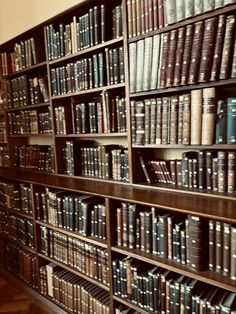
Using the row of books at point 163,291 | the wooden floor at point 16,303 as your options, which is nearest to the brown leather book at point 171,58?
the row of books at point 163,291

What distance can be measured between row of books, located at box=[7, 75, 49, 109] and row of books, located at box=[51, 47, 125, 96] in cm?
18

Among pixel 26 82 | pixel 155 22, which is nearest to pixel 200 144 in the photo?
pixel 155 22

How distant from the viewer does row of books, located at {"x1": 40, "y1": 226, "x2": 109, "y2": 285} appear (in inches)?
73.8

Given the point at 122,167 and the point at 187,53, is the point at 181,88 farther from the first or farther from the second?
the point at 122,167

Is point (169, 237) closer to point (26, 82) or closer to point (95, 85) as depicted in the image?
point (95, 85)

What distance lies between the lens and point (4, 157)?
10.0 feet

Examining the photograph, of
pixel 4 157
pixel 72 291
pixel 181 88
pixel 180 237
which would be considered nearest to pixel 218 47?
pixel 181 88

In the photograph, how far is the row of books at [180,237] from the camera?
1305 millimetres

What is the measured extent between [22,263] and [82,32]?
1917mm

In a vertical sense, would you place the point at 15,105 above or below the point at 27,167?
above

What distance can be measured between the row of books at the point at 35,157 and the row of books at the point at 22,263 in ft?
2.37

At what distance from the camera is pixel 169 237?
59.3 inches

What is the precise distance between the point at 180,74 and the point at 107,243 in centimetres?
102

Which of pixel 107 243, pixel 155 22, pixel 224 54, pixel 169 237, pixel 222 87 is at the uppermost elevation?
pixel 155 22
